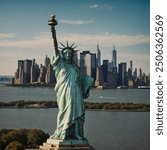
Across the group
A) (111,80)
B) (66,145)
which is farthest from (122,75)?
(66,145)

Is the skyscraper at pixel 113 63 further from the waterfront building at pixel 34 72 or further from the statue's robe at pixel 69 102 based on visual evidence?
the statue's robe at pixel 69 102

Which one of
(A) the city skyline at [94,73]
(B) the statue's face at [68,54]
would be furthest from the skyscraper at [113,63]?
(B) the statue's face at [68,54]

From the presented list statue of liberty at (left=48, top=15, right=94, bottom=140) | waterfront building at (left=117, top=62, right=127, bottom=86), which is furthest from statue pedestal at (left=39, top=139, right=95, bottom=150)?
waterfront building at (left=117, top=62, right=127, bottom=86)

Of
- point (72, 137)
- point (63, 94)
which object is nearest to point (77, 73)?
point (63, 94)

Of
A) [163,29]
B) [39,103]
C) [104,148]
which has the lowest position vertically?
[104,148]

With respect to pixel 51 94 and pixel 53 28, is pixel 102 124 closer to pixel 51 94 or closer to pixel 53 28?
pixel 51 94

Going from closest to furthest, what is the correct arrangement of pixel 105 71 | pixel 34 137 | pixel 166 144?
pixel 166 144, pixel 34 137, pixel 105 71

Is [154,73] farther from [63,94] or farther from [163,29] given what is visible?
[63,94]
